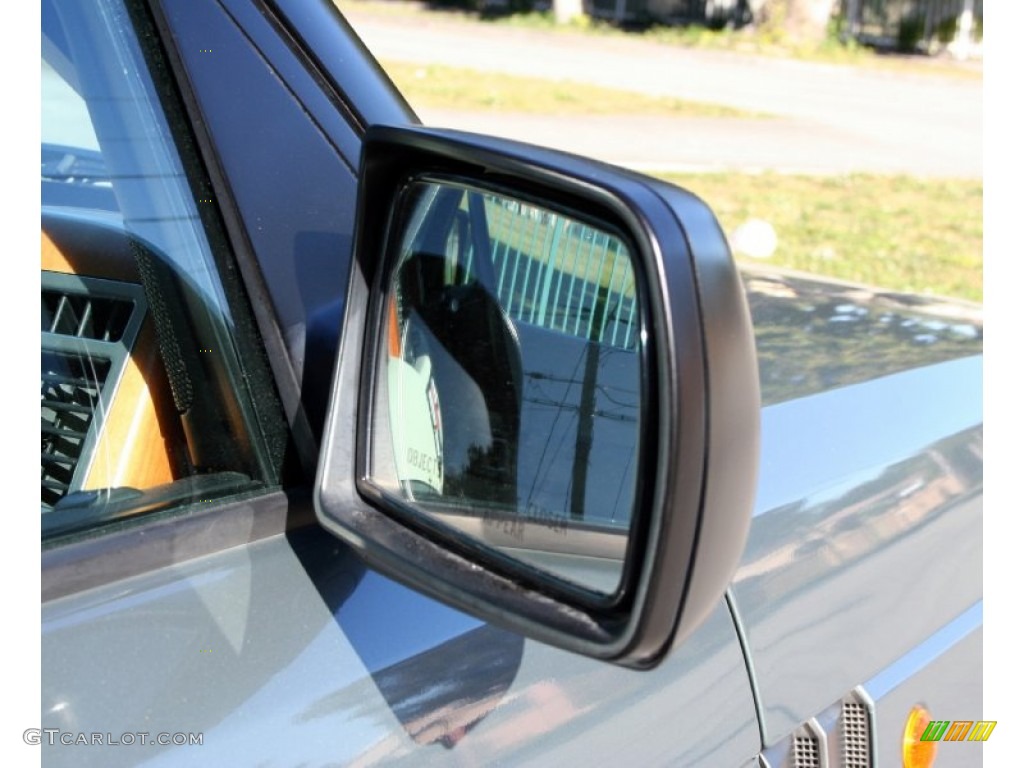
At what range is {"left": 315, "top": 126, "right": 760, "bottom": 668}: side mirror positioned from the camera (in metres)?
Answer: 1.08

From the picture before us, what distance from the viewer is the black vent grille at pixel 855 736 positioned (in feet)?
5.93

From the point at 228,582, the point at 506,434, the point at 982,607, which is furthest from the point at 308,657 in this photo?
the point at 982,607

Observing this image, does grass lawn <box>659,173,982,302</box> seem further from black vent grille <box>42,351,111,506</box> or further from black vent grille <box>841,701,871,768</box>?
black vent grille <box>42,351,111,506</box>

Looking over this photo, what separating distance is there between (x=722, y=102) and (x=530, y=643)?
17345 mm

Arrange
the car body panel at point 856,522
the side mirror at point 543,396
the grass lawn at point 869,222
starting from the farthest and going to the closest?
1. the grass lawn at point 869,222
2. the car body panel at point 856,522
3. the side mirror at point 543,396

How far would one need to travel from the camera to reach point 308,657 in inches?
Answer: 49.7

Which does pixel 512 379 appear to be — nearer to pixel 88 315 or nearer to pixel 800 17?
pixel 88 315

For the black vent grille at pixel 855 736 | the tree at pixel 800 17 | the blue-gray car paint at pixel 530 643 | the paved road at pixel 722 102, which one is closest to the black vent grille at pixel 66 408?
the blue-gray car paint at pixel 530 643

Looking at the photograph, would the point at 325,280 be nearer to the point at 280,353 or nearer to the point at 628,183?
the point at 280,353

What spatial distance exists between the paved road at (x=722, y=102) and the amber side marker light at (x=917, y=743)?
7131mm

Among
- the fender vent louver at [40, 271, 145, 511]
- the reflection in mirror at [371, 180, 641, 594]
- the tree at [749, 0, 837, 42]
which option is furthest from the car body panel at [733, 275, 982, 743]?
the tree at [749, 0, 837, 42]

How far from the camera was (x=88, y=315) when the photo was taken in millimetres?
1474

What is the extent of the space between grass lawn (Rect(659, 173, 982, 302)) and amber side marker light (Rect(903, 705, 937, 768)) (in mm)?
6739

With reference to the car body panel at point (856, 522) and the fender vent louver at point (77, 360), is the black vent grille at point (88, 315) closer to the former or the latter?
the fender vent louver at point (77, 360)
